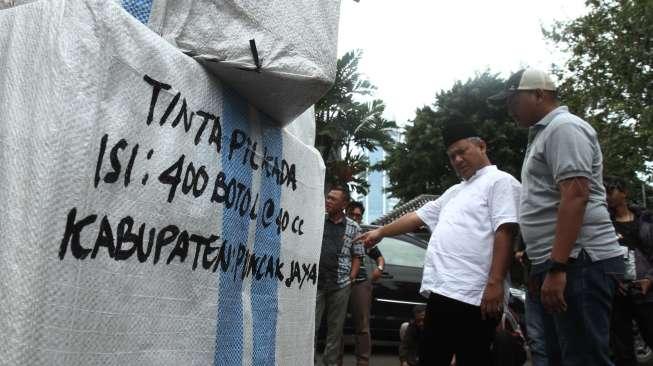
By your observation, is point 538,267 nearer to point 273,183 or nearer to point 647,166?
point 273,183

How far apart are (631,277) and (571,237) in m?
2.60

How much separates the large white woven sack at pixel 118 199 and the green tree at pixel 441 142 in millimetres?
21066

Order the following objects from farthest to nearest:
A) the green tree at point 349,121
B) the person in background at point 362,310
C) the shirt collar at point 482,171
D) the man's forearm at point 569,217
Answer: the green tree at point 349,121 < the person in background at point 362,310 < the shirt collar at point 482,171 < the man's forearm at point 569,217

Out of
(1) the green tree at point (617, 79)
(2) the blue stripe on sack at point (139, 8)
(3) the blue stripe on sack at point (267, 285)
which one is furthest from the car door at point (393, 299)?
(1) the green tree at point (617, 79)

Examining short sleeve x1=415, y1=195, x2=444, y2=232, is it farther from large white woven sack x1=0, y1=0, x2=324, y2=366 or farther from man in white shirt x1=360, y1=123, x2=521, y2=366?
large white woven sack x1=0, y1=0, x2=324, y2=366

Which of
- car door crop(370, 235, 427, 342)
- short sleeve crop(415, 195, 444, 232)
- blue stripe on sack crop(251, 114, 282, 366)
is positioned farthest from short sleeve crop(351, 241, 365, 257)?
blue stripe on sack crop(251, 114, 282, 366)

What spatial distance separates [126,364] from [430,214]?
207 centimetres

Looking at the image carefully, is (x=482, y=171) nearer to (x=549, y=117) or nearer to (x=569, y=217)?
(x=549, y=117)

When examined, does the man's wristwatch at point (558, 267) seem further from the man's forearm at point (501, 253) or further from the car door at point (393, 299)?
the car door at point (393, 299)

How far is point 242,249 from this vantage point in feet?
5.49

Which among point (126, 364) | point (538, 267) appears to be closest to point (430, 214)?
point (538, 267)

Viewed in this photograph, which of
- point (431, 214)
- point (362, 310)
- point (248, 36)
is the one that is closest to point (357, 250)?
point (362, 310)

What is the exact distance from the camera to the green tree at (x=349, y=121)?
15.9 m

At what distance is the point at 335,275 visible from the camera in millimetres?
5285
